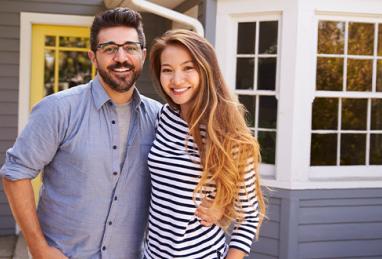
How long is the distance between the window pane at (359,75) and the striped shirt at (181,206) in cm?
285

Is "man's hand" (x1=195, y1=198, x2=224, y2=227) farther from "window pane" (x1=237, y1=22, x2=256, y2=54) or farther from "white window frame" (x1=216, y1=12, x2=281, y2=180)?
"window pane" (x1=237, y1=22, x2=256, y2=54)

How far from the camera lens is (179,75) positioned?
1880mm

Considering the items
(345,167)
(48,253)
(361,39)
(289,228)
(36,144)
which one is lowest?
(289,228)

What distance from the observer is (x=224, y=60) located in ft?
14.6

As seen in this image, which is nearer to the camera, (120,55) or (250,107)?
(120,55)

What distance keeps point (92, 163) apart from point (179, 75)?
17.2 inches

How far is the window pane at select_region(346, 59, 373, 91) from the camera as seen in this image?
4.49 meters

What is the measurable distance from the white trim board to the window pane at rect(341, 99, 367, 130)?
9.82 ft

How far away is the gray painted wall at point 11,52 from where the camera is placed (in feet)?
18.5

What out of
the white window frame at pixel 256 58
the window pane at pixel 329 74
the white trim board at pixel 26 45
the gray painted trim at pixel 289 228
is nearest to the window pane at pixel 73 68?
the white trim board at pixel 26 45

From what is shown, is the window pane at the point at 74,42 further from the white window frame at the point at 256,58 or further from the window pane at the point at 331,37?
the window pane at the point at 331,37

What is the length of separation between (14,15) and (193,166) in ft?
14.4

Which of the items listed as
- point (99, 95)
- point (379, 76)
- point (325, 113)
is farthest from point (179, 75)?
point (379, 76)

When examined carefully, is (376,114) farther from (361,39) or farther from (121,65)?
(121,65)
